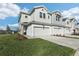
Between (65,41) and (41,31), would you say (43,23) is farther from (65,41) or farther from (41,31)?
(65,41)

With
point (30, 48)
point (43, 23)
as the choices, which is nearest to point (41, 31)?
point (43, 23)

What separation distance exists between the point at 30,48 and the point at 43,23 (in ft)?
1.37

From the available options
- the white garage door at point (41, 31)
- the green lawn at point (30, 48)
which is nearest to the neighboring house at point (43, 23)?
the white garage door at point (41, 31)

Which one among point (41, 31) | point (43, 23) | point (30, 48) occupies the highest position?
point (43, 23)

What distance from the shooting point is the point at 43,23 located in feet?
9.68

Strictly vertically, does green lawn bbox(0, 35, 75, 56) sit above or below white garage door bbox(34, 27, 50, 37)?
below

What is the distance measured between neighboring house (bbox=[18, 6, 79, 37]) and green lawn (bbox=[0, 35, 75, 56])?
Result: 0.15 meters

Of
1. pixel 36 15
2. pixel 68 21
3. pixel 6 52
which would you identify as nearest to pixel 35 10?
pixel 36 15

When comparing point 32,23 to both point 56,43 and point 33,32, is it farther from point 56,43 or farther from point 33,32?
point 56,43

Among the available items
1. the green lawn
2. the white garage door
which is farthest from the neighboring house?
the green lawn

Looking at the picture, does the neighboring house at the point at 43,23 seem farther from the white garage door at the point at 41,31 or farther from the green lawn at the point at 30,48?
the green lawn at the point at 30,48

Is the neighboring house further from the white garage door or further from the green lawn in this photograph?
the green lawn

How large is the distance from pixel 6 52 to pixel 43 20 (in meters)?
0.72

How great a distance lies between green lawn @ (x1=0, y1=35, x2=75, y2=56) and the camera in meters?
2.85
